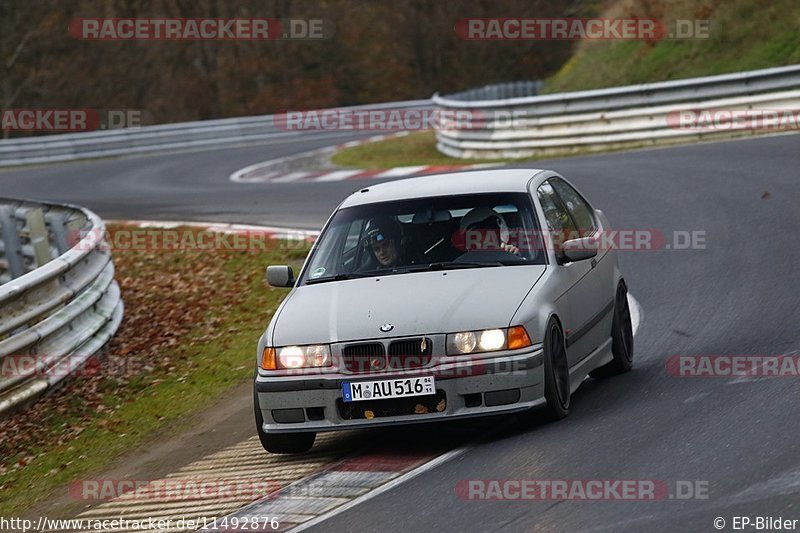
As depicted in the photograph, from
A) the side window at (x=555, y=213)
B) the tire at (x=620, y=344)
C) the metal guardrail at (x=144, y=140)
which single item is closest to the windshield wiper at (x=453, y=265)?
the side window at (x=555, y=213)

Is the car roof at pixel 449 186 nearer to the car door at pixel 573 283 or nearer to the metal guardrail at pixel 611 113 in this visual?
the car door at pixel 573 283

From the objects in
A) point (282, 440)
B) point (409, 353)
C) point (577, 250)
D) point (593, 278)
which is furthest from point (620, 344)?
point (282, 440)

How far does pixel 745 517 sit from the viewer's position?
17.9 feet

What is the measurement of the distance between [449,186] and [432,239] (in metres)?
0.53

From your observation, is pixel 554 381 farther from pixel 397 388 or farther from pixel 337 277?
pixel 337 277

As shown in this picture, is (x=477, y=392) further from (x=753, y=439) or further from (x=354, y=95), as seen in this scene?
(x=354, y=95)

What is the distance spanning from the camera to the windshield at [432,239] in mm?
8180

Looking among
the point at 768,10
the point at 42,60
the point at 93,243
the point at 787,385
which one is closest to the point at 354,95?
the point at 42,60

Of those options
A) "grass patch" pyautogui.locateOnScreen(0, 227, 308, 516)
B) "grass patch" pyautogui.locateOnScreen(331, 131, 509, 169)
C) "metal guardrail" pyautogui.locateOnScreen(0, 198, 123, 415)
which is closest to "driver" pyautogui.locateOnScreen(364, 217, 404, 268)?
"grass patch" pyautogui.locateOnScreen(0, 227, 308, 516)

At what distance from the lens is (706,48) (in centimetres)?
2756

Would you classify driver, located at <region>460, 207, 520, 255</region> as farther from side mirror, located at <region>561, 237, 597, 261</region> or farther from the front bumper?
the front bumper

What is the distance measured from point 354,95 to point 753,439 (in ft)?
163

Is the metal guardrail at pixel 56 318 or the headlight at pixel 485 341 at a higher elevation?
the headlight at pixel 485 341

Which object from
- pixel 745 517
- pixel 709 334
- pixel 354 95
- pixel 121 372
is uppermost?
pixel 745 517
